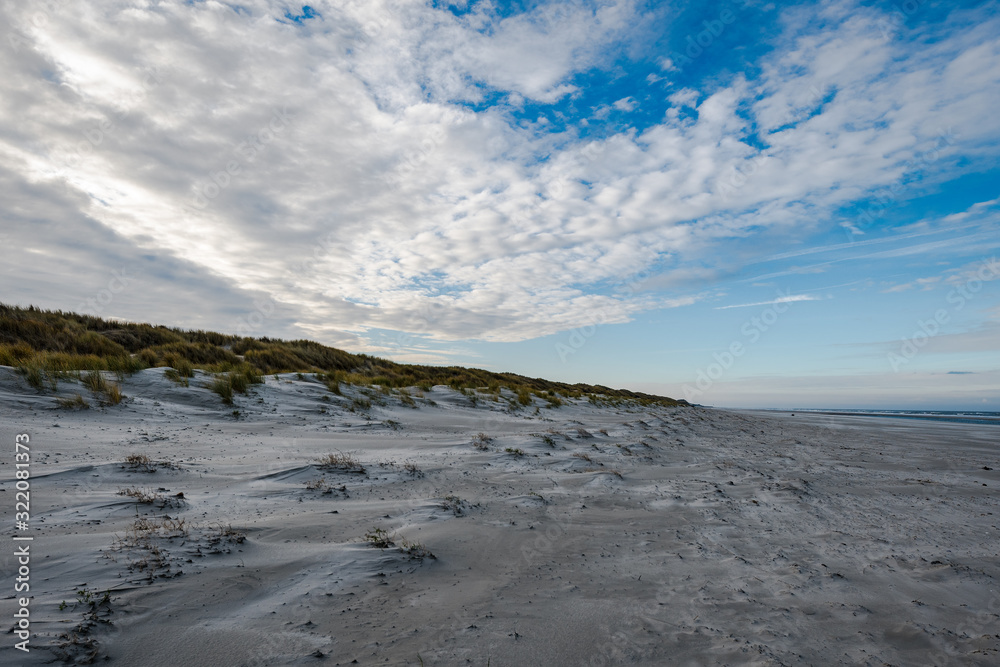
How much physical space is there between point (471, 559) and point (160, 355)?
1289cm

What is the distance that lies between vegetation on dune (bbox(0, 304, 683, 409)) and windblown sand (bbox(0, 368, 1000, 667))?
2.06m

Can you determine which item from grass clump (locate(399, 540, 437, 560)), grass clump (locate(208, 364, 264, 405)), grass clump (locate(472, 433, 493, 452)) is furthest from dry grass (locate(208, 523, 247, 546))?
grass clump (locate(208, 364, 264, 405))

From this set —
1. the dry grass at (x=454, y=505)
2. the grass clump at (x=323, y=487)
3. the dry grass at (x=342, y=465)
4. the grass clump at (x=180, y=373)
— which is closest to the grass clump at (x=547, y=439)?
the dry grass at (x=342, y=465)

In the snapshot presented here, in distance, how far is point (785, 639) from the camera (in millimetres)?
2266

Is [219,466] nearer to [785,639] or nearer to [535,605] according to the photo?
[535,605]

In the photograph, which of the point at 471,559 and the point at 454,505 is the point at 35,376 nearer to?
the point at 454,505

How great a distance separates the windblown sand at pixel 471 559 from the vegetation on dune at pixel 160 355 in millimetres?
2061

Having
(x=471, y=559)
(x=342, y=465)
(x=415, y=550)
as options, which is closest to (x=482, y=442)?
(x=342, y=465)

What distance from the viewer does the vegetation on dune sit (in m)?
7.91

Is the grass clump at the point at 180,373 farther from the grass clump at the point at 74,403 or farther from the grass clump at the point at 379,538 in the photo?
the grass clump at the point at 379,538

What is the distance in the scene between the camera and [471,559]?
3.01 meters

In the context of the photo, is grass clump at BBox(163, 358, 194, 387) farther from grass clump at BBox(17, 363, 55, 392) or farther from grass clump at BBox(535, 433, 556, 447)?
grass clump at BBox(535, 433, 556, 447)

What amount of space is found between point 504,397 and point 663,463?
8829 mm

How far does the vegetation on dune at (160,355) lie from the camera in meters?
7.91
